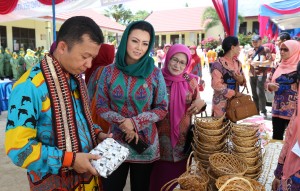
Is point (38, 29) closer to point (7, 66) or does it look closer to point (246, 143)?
point (7, 66)

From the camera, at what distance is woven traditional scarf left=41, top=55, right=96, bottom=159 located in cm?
114

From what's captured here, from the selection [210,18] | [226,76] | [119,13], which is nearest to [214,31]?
[210,18]

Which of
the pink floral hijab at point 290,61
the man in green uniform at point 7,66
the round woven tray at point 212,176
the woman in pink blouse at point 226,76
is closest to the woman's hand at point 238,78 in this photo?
the woman in pink blouse at point 226,76

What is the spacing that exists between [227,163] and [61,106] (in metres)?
1.04

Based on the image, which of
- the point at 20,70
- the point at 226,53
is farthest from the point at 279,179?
the point at 20,70

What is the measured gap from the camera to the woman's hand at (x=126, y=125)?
65.5 inches

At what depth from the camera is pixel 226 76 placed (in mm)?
3076

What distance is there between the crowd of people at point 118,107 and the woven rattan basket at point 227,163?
0.20 m

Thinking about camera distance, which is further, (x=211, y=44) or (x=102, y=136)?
(x=211, y=44)

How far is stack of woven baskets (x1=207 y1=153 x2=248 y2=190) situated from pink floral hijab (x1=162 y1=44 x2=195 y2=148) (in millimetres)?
433

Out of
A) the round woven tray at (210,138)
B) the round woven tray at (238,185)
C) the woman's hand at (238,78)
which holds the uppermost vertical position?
the woman's hand at (238,78)

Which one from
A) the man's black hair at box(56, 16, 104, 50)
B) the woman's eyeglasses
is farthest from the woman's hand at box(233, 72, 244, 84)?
the man's black hair at box(56, 16, 104, 50)

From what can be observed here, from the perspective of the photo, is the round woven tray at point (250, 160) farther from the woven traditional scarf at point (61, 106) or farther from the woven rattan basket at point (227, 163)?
the woven traditional scarf at point (61, 106)

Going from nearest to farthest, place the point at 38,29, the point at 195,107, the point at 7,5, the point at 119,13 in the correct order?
the point at 195,107, the point at 7,5, the point at 38,29, the point at 119,13
